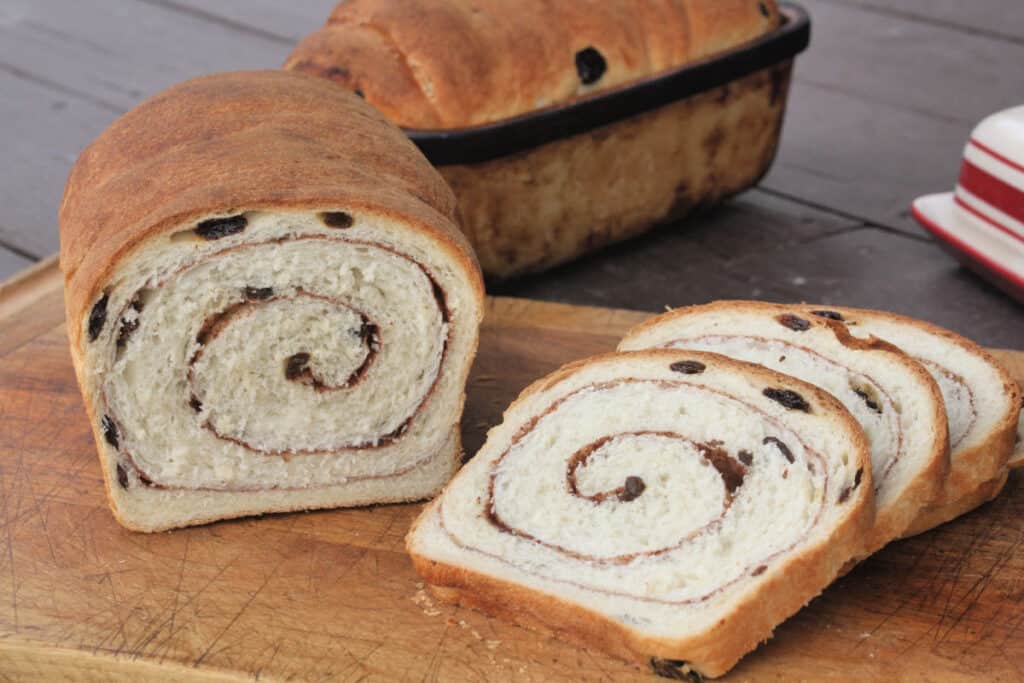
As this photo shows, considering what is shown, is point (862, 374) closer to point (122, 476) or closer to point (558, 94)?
point (558, 94)

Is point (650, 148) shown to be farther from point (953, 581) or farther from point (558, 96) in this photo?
point (953, 581)

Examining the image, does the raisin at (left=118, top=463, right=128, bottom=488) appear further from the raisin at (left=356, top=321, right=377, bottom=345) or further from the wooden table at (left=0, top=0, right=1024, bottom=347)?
the wooden table at (left=0, top=0, right=1024, bottom=347)

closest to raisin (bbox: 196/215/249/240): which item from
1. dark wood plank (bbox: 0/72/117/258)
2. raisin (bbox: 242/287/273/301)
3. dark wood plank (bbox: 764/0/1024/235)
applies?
raisin (bbox: 242/287/273/301)

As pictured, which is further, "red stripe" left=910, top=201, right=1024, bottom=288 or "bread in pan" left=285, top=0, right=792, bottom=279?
"red stripe" left=910, top=201, right=1024, bottom=288

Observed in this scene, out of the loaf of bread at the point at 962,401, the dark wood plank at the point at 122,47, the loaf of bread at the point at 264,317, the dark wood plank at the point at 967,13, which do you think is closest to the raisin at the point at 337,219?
the loaf of bread at the point at 264,317

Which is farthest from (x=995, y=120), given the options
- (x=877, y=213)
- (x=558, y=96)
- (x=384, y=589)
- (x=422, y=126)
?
(x=384, y=589)

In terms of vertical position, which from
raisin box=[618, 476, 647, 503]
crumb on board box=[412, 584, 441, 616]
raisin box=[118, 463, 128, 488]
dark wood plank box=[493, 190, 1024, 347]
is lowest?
dark wood plank box=[493, 190, 1024, 347]

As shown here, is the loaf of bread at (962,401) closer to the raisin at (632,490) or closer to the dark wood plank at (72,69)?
the raisin at (632,490)
